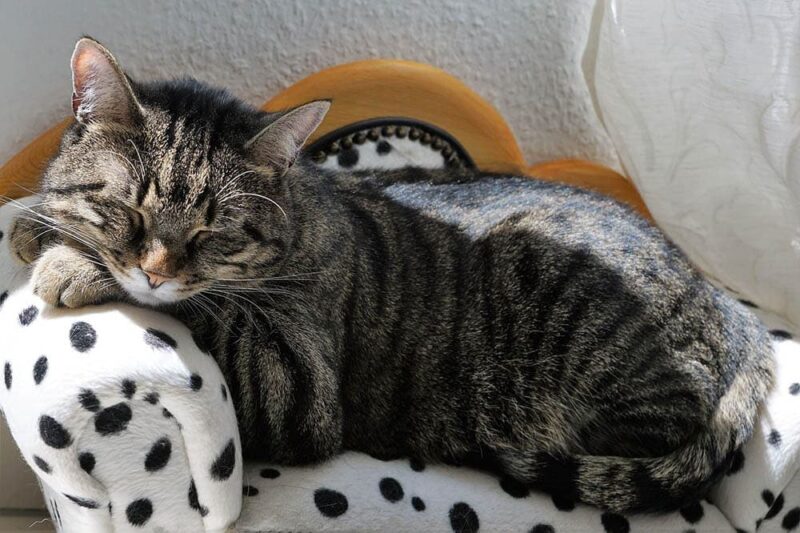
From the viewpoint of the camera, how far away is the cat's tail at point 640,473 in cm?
134

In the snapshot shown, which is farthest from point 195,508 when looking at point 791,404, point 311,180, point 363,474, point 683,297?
point 791,404

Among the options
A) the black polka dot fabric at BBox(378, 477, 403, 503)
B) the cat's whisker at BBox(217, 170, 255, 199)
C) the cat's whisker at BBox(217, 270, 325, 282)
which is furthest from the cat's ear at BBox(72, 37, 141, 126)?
the black polka dot fabric at BBox(378, 477, 403, 503)

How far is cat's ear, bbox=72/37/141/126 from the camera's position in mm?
1151

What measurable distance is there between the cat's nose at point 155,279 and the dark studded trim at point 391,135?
730mm

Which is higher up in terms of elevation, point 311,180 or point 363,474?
point 311,180

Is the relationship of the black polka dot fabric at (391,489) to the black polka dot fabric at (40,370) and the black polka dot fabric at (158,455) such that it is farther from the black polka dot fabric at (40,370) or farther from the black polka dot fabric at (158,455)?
the black polka dot fabric at (40,370)

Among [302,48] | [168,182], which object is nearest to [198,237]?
[168,182]

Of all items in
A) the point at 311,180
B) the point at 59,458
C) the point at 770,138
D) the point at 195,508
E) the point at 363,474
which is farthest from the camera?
the point at 770,138

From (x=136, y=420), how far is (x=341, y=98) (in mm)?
1009

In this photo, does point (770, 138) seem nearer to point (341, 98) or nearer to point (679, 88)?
point (679, 88)

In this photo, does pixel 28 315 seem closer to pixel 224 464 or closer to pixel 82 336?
pixel 82 336

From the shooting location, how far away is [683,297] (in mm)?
1486

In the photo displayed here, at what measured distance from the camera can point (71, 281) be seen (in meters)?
1.18

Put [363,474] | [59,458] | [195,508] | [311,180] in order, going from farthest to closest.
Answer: [311,180] < [363,474] < [195,508] < [59,458]
